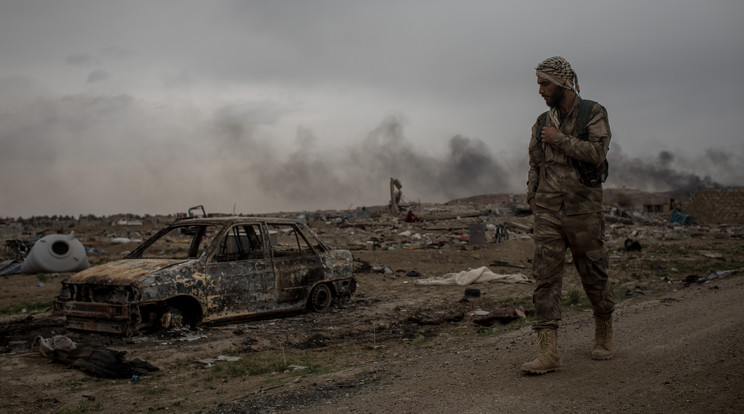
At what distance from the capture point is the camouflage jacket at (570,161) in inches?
162

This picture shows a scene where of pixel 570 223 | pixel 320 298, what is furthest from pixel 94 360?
pixel 570 223

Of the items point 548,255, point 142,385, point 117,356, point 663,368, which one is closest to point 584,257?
point 548,255

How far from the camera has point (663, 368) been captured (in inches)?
153

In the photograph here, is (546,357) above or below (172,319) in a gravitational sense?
above

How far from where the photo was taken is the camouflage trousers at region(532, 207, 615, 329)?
4141 mm

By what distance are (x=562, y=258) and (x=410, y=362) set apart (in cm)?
168

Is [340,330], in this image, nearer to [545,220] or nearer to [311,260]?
[311,260]

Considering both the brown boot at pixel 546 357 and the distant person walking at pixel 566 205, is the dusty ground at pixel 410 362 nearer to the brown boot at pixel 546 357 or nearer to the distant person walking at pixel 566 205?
the brown boot at pixel 546 357

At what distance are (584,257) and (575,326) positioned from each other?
7.99ft

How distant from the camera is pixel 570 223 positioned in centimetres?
416

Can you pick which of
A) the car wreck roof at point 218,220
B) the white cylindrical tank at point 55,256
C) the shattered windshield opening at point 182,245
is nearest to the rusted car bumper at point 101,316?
the shattered windshield opening at point 182,245

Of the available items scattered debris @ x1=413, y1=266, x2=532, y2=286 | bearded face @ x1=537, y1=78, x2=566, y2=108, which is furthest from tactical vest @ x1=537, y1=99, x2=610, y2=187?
scattered debris @ x1=413, y1=266, x2=532, y2=286

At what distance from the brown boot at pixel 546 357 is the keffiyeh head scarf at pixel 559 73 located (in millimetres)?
1768

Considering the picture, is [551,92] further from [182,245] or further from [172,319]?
[182,245]
